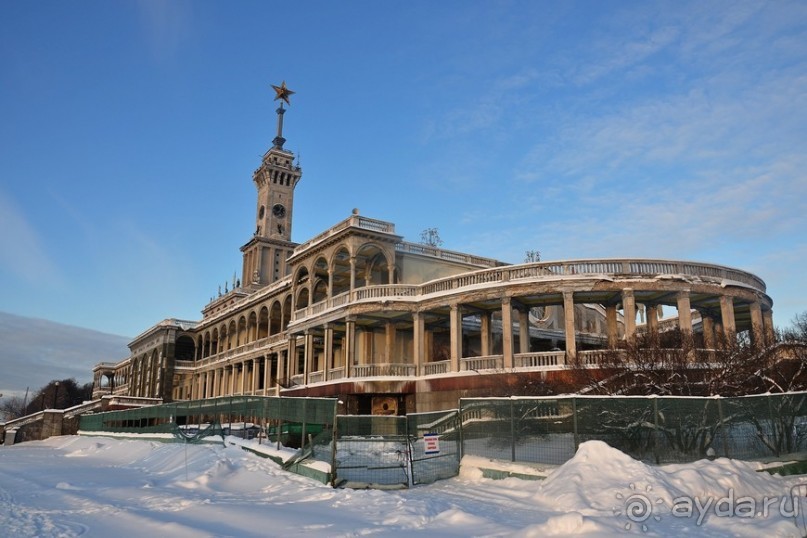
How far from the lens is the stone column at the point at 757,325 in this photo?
2589 cm

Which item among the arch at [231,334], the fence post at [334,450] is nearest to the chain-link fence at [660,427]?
the fence post at [334,450]

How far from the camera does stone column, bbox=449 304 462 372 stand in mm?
33750

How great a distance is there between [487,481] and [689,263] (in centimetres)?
2028

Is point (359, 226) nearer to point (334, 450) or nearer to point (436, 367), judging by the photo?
point (436, 367)

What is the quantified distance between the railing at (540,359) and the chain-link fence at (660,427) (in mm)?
13506

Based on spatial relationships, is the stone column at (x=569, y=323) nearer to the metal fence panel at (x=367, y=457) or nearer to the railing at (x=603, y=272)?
the railing at (x=603, y=272)

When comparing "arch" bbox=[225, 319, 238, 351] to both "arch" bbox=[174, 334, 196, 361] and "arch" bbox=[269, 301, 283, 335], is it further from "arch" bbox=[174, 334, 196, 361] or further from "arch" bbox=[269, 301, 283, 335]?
Result: "arch" bbox=[174, 334, 196, 361]

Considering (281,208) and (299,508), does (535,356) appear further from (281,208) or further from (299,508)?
(281,208)

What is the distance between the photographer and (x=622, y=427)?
15.3m

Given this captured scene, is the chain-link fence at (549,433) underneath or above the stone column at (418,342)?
underneath

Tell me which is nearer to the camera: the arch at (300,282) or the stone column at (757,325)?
the stone column at (757,325)

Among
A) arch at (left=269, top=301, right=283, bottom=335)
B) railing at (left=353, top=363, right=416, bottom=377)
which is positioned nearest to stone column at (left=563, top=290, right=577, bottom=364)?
railing at (left=353, top=363, right=416, bottom=377)

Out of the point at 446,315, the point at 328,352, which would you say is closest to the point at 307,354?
the point at 328,352

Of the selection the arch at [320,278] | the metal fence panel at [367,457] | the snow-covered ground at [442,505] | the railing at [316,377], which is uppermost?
the arch at [320,278]
